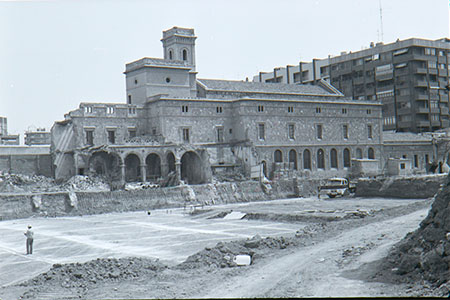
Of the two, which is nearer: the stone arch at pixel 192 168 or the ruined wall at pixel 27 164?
the ruined wall at pixel 27 164

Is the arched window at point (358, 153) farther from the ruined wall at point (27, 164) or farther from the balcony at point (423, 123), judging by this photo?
the ruined wall at point (27, 164)

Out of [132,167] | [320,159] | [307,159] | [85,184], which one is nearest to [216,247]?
[85,184]

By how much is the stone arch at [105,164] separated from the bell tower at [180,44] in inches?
637

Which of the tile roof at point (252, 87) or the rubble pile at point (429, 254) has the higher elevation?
the tile roof at point (252, 87)

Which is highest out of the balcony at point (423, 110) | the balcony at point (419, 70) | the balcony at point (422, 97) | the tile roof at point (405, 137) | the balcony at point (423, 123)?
the balcony at point (419, 70)

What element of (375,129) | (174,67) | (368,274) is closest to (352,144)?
(375,129)

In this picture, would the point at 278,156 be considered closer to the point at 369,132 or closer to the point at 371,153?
the point at 371,153

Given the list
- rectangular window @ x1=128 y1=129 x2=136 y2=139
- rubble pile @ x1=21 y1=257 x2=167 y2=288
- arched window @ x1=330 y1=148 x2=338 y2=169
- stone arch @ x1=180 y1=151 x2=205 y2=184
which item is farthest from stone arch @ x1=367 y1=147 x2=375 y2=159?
rubble pile @ x1=21 y1=257 x2=167 y2=288

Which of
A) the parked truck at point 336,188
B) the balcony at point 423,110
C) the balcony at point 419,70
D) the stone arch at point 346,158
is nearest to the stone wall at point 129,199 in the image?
the parked truck at point 336,188

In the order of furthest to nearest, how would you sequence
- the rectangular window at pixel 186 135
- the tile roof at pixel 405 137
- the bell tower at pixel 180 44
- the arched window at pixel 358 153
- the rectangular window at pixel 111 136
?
the tile roof at pixel 405 137 < the arched window at pixel 358 153 < the bell tower at pixel 180 44 < the rectangular window at pixel 186 135 < the rectangular window at pixel 111 136

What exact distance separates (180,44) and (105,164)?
19.1m

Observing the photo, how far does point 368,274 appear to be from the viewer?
634 inches

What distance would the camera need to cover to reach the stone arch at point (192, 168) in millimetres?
56844

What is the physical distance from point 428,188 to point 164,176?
2524 centimetres
